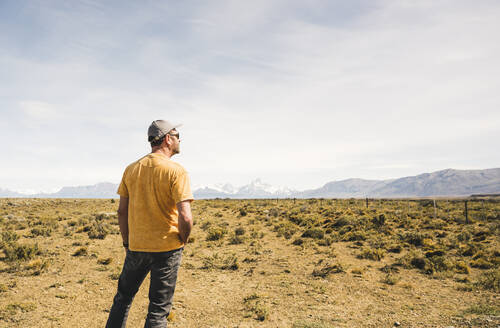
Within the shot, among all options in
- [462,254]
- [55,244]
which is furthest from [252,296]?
[462,254]

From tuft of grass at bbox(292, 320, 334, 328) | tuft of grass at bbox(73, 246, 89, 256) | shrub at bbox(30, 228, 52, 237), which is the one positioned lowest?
tuft of grass at bbox(292, 320, 334, 328)

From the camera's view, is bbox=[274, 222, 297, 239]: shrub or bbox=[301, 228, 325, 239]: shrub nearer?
bbox=[301, 228, 325, 239]: shrub

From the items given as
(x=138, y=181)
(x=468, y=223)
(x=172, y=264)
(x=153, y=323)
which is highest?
(x=138, y=181)

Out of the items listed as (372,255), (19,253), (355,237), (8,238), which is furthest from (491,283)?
(8,238)

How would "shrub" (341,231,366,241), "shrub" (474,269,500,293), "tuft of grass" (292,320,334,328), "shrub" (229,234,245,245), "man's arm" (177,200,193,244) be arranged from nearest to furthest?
"man's arm" (177,200,193,244), "tuft of grass" (292,320,334,328), "shrub" (474,269,500,293), "shrub" (229,234,245,245), "shrub" (341,231,366,241)

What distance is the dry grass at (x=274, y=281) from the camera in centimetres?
620

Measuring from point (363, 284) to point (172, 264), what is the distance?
8.07m

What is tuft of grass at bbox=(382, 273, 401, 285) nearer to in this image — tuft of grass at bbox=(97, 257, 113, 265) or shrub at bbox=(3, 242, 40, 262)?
tuft of grass at bbox=(97, 257, 113, 265)

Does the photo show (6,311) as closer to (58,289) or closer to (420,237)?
(58,289)

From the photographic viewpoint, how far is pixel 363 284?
902cm

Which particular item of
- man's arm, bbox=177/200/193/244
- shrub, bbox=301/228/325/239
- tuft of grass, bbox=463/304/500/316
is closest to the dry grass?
tuft of grass, bbox=463/304/500/316

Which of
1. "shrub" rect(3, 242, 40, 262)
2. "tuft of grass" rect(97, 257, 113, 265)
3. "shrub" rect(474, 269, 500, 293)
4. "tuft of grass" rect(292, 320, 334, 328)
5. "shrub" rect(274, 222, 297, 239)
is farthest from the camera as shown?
"shrub" rect(274, 222, 297, 239)

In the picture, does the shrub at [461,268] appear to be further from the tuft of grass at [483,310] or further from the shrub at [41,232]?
the shrub at [41,232]

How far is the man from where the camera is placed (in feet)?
9.69
